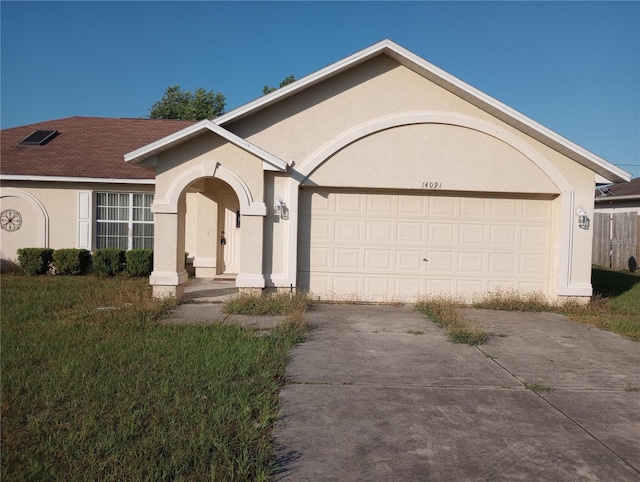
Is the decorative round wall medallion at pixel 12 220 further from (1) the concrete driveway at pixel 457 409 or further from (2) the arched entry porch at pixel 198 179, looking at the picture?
(1) the concrete driveway at pixel 457 409

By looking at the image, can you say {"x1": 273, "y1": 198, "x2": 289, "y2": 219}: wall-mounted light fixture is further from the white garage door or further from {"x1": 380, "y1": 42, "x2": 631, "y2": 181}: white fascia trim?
{"x1": 380, "y1": 42, "x2": 631, "y2": 181}: white fascia trim

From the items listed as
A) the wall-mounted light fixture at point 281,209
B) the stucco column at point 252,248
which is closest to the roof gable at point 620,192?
the wall-mounted light fixture at point 281,209

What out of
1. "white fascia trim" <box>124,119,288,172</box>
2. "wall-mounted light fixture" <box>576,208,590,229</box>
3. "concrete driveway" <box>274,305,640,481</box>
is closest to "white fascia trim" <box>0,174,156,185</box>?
"white fascia trim" <box>124,119,288,172</box>

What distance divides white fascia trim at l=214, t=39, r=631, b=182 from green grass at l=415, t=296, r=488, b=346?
13.3 feet

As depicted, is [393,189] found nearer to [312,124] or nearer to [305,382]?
[312,124]

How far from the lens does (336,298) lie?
12.5m

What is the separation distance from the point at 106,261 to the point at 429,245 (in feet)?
29.9

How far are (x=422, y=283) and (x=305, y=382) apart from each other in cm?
664

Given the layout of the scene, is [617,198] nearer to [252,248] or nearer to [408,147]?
[408,147]

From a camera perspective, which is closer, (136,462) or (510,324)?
(136,462)

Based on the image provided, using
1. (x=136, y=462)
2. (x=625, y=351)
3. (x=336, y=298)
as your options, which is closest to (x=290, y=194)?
(x=336, y=298)

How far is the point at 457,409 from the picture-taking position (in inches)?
225

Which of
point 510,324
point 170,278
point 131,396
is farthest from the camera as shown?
point 170,278

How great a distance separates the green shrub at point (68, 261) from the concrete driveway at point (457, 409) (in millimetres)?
9750
